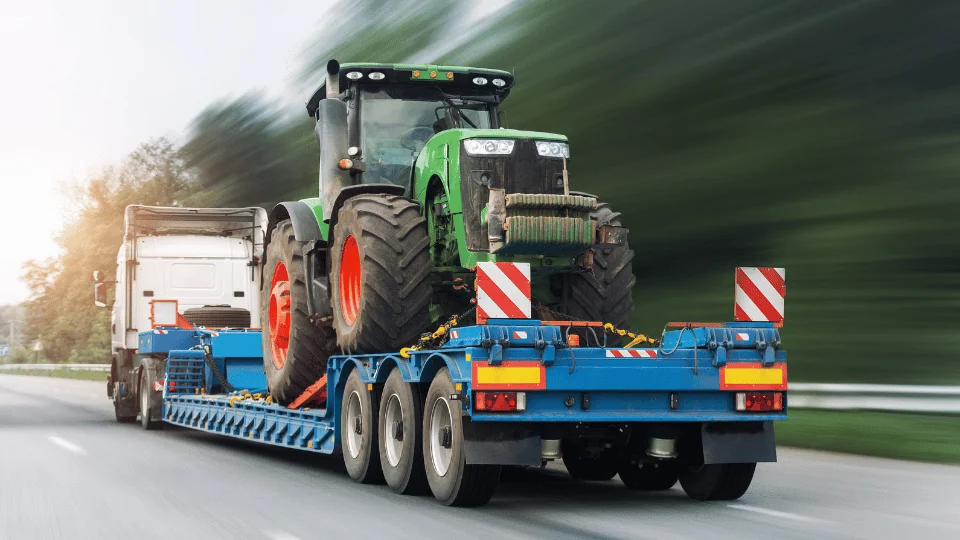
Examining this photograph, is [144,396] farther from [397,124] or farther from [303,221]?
[397,124]

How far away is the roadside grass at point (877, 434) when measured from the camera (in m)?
13.4

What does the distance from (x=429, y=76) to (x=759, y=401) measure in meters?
4.69

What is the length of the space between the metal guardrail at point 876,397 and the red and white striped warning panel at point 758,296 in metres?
4.19

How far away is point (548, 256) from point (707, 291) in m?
8.11

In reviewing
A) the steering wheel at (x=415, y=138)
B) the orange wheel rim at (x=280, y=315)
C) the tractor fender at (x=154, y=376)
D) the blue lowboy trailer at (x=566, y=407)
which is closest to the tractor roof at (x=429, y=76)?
the steering wheel at (x=415, y=138)

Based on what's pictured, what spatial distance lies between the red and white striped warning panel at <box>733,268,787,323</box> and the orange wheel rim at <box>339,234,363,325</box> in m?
3.40

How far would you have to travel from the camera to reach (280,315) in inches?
550

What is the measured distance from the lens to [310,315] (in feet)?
42.4

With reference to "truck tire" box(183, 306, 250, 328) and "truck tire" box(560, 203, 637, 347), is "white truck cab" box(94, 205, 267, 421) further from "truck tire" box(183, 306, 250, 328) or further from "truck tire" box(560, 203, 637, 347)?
"truck tire" box(560, 203, 637, 347)

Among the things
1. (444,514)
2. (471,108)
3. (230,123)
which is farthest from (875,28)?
(230,123)

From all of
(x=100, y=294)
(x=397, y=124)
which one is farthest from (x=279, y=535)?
(x=100, y=294)

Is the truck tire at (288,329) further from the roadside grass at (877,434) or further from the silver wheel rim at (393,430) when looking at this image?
the roadside grass at (877,434)

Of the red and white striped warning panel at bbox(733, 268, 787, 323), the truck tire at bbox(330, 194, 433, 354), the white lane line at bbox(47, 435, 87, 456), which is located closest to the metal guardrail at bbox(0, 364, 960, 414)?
the red and white striped warning panel at bbox(733, 268, 787, 323)

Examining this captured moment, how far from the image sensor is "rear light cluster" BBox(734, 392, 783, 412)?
962cm
